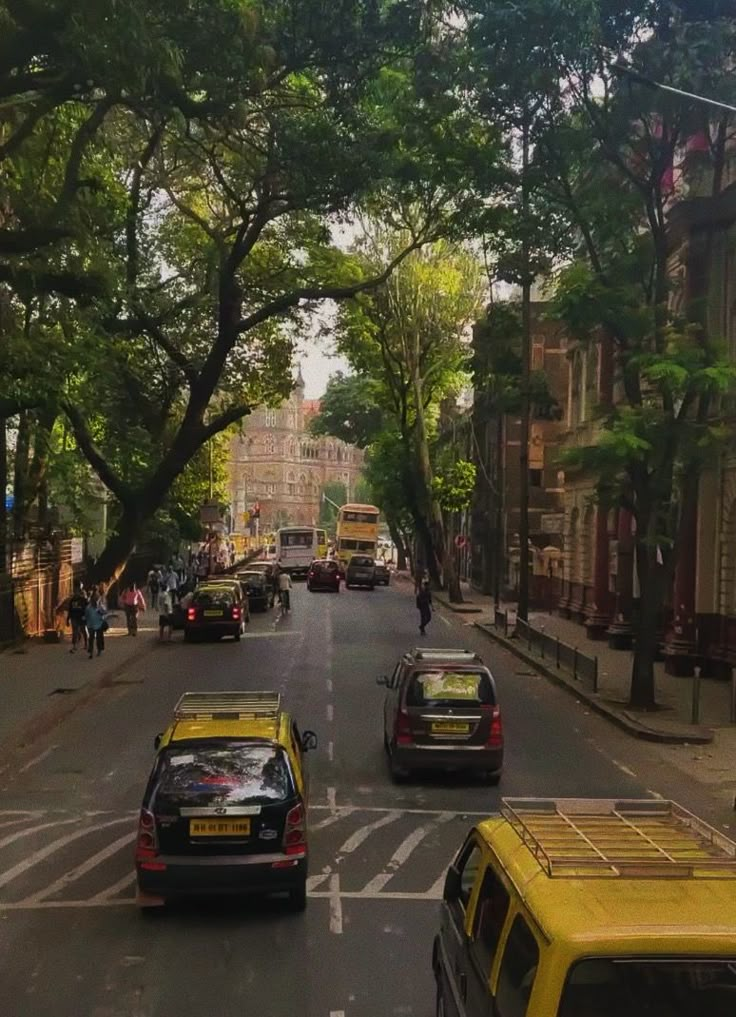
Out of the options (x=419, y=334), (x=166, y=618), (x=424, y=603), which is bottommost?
(x=166, y=618)

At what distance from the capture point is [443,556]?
174ft

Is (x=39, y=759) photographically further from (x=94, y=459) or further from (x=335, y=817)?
(x=94, y=459)

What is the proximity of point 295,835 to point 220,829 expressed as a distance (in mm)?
588

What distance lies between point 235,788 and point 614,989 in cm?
524

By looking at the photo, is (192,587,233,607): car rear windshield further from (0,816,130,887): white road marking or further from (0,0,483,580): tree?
(0,816,130,887): white road marking

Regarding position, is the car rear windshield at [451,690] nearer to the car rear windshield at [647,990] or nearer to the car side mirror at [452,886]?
the car side mirror at [452,886]

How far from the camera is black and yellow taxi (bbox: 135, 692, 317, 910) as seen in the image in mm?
8680

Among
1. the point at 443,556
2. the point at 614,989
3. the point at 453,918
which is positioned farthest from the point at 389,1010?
the point at 443,556

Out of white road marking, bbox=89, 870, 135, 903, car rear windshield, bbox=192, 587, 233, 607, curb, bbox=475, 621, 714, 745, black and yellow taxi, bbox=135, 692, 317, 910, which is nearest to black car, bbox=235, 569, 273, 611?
car rear windshield, bbox=192, 587, 233, 607

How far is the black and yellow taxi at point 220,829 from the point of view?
8.68 meters

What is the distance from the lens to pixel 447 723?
14297 mm

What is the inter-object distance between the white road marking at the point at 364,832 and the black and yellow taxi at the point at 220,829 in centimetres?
211

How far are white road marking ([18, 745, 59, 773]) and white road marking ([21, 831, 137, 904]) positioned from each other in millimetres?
4413

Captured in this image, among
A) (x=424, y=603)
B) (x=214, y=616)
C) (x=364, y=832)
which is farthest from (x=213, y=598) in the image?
(x=364, y=832)
